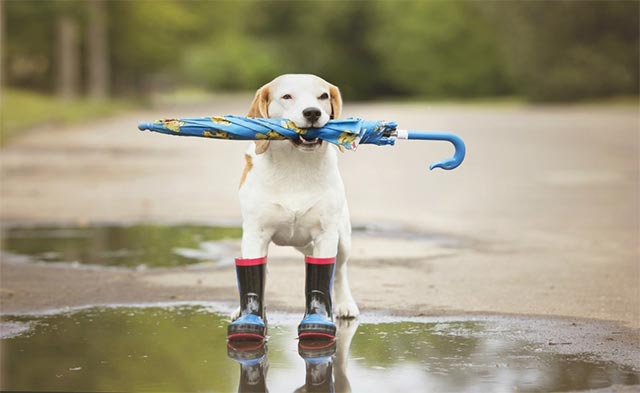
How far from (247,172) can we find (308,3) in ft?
266

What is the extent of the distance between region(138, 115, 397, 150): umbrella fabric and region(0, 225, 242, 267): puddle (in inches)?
Answer: 129

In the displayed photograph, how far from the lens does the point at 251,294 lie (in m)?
7.08

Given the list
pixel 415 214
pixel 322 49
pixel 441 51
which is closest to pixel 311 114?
pixel 415 214

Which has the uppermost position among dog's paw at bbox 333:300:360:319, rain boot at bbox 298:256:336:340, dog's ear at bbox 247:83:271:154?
dog's ear at bbox 247:83:271:154

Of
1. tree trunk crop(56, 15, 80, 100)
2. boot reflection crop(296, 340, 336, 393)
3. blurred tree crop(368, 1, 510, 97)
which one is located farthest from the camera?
blurred tree crop(368, 1, 510, 97)

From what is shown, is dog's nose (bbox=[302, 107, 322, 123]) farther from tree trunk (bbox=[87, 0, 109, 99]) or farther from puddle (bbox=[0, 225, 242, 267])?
tree trunk (bbox=[87, 0, 109, 99])

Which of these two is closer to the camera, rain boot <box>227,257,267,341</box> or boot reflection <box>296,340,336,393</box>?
boot reflection <box>296,340,336,393</box>

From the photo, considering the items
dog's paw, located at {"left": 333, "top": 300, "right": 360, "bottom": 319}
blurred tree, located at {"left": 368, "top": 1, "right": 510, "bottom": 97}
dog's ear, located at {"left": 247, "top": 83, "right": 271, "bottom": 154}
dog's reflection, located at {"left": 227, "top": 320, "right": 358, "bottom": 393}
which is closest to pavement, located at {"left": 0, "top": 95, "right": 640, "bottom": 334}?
dog's paw, located at {"left": 333, "top": 300, "right": 360, "bottom": 319}

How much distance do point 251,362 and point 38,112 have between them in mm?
30883

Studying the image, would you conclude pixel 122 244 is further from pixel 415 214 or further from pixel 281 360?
pixel 281 360

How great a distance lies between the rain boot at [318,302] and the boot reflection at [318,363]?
5 cm

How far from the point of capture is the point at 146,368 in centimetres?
625

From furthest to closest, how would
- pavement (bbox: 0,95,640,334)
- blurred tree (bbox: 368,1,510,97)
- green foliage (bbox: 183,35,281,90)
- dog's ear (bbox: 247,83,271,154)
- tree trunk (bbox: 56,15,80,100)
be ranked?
green foliage (bbox: 183,35,281,90) < blurred tree (bbox: 368,1,510,97) < tree trunk (bbox: 56,15,80,100) < pavement (bbox: 0,95,640,334) < dog's ear (bbox: 247,83,271,154)

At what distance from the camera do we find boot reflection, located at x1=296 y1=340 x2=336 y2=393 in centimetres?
589
